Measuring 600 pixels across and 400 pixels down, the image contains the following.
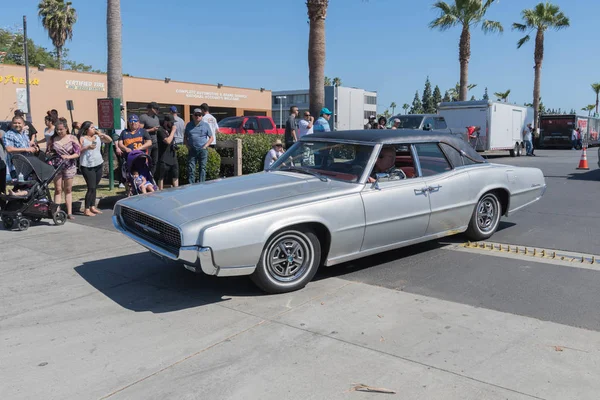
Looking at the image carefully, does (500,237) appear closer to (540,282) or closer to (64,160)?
(540,282)

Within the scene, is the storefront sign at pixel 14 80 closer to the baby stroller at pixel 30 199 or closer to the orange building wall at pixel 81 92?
the orange building wall at pixel 81 92

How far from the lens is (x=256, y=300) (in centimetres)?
483

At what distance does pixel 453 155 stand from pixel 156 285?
12.6 ft

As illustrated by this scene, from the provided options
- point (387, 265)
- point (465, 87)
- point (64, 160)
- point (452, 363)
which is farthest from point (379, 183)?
point (465, 87)

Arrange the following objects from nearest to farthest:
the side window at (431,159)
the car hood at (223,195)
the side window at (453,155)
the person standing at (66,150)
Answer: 1. the car hood at (223,195)
2. the side window at (431,159)
3. the side window at (453,155)
4. the person standing at (66,150)

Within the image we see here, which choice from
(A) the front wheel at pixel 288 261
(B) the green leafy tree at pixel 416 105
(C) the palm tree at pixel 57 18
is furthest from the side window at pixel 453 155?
(B) the green leafy tree at pixel 416 105

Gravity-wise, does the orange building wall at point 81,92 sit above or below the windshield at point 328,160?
above

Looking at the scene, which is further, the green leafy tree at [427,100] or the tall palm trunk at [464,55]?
the green leafy tree at [427,100]

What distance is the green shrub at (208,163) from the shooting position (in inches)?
447

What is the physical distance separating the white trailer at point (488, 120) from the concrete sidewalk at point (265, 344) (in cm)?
1891

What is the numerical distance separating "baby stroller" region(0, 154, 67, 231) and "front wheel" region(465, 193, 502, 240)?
6.18 m

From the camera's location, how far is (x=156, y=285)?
5336 mm

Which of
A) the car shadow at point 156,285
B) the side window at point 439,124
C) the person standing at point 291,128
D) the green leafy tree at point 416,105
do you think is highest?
the green leafy tree at point 416,105

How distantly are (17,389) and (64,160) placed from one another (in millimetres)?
5925
